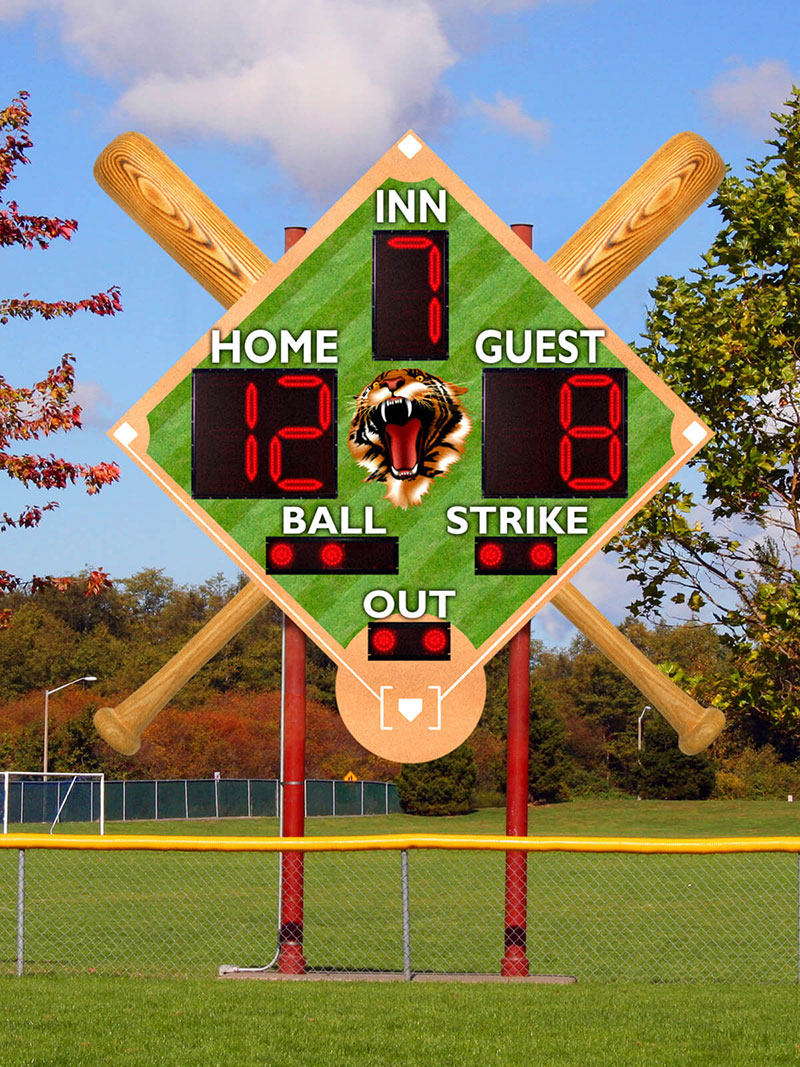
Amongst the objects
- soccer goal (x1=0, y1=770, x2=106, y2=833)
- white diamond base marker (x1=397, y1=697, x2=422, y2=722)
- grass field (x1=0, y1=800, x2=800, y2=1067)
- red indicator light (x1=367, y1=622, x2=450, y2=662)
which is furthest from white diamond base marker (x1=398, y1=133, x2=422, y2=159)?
soccer goal (x1=0, y1=770, x2=106, y2=833)

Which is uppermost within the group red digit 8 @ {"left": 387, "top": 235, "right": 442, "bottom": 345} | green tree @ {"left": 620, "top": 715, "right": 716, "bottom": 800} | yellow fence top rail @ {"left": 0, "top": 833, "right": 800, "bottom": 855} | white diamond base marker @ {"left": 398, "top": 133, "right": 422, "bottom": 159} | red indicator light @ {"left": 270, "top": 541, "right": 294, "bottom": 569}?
white diamond base marker @ {"left": 398, "top": 133, "right": 422, "bottom": 159}

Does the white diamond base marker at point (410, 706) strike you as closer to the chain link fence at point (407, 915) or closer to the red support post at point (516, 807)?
the red support post at point (516, 807)

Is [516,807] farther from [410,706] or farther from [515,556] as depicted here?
[515,556]

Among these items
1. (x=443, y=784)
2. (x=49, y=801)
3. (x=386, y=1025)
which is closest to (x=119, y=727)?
(x=386, y=1025)

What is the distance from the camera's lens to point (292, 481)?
966 cm

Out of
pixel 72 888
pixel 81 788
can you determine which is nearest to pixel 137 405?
pixel 72 888

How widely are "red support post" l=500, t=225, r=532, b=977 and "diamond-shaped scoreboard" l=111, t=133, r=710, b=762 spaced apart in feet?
3.01

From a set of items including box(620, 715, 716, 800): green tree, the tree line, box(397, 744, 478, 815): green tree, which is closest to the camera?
box(397, 744, 478, 815): green tree

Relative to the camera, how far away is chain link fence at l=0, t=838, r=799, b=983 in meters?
13.1

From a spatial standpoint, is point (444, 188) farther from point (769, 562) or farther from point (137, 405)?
point (769, 562)

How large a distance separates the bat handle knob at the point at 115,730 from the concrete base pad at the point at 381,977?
193cm

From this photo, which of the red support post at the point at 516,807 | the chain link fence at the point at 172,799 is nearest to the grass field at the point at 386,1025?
the red support post at the point at 516,807

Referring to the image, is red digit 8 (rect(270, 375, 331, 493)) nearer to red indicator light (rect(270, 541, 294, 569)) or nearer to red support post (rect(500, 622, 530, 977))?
red indicator light (rect(270, 541, 294, 569))

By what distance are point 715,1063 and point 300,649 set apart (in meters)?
4.39
